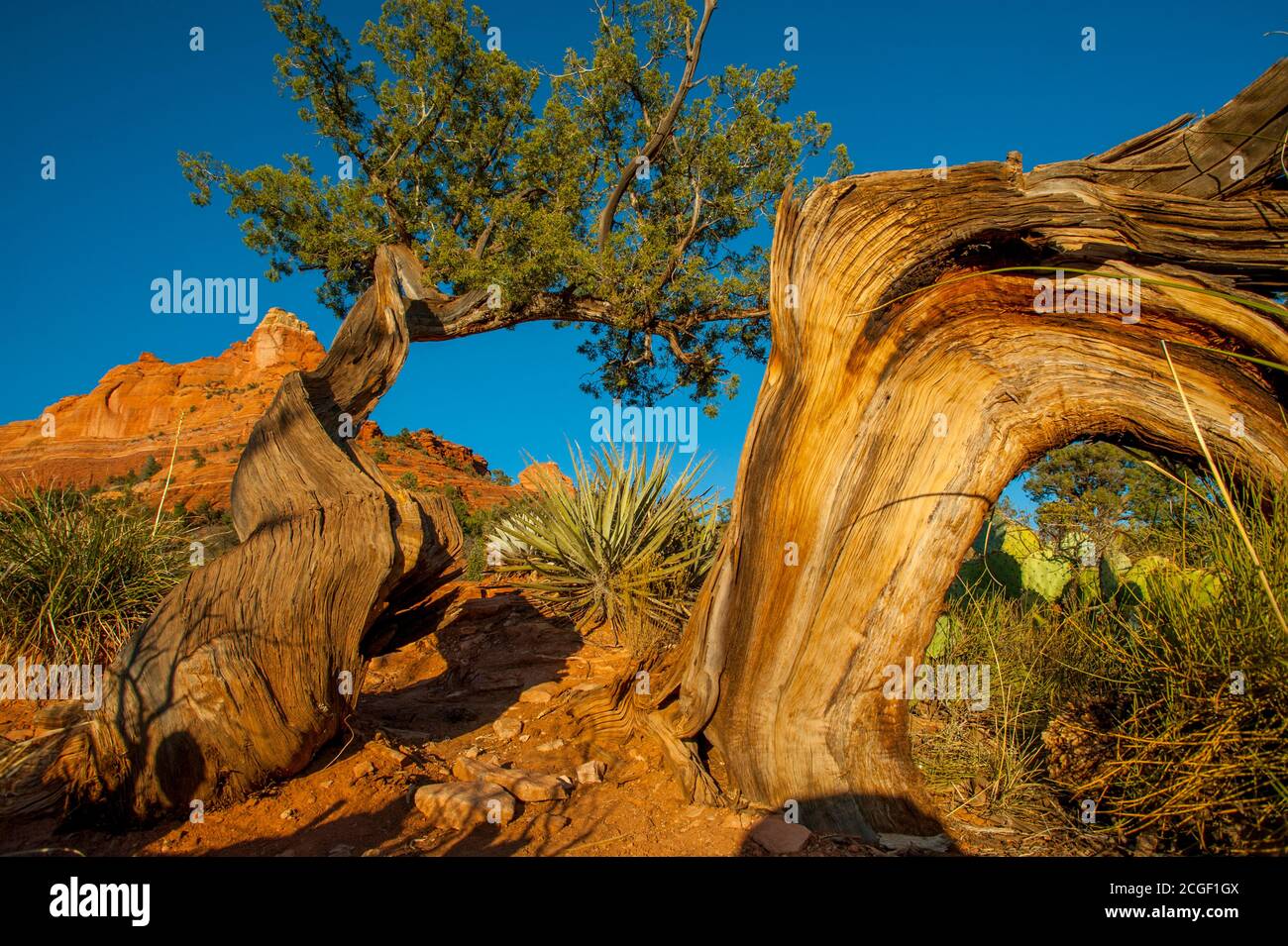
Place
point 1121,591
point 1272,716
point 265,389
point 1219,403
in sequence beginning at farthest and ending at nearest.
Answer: point 265,389 → point 1121,591 → point 1219,403 → point 1272,716

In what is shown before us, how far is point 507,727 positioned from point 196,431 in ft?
229

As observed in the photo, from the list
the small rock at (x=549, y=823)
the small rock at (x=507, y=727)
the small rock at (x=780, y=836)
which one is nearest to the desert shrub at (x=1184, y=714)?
the small rock at (x=780, y=836)

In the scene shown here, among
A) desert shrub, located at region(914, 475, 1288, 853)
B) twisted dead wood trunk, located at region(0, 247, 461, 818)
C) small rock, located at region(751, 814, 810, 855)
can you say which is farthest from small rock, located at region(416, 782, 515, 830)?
desert shrub, located at region(914, 475, 1288, 853)

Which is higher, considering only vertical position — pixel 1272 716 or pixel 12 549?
pixel 12 549

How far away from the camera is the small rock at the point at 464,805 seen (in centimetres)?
325

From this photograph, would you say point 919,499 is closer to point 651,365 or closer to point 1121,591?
point 1121,591

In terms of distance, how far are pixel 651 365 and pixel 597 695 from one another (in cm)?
826

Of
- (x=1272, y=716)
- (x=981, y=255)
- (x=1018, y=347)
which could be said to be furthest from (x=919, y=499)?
(x=1272, y=716)

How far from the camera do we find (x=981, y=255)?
10.8 ft

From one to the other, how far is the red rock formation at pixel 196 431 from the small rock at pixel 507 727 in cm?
3194

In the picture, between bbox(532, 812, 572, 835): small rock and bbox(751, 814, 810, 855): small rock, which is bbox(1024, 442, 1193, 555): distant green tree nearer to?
bbox(751, 814, 810, 855): small rock

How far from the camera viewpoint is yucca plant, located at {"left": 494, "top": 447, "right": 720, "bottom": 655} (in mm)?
6234

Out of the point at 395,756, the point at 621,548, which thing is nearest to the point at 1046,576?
the point at 621,548
